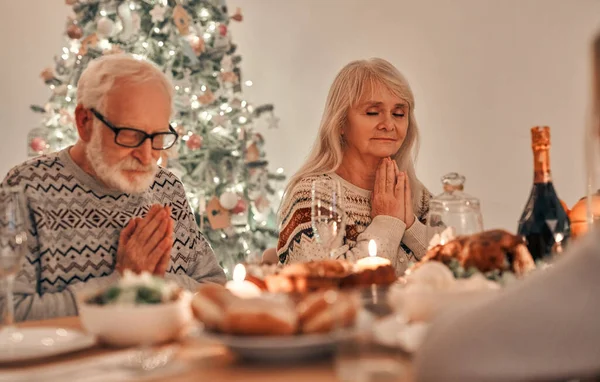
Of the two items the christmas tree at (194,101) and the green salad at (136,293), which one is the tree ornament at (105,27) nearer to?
the christmas tree at (194,101)

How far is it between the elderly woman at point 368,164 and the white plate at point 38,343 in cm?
106

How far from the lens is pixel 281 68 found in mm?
5020

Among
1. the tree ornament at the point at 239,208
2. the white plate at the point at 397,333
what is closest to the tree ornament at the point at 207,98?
the tree ornament at the point at 239,208

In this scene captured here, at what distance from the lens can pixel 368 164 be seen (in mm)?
2205

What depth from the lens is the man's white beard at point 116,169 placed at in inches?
68.2

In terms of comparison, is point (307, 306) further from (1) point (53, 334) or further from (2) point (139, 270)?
(2) point (139, 270)

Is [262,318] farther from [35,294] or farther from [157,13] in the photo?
[157,13]

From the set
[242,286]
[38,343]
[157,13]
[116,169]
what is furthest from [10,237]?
[157,13]

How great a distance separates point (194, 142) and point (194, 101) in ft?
1.06

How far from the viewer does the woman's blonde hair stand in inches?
86.4

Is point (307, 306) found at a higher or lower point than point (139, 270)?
lower

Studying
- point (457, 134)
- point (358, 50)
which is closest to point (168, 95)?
point (457, 134)

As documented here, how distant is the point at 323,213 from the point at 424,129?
116 inches

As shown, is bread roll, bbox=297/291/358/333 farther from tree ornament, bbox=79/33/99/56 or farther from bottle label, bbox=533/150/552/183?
tree ornament, bbox=79/33/99/56
